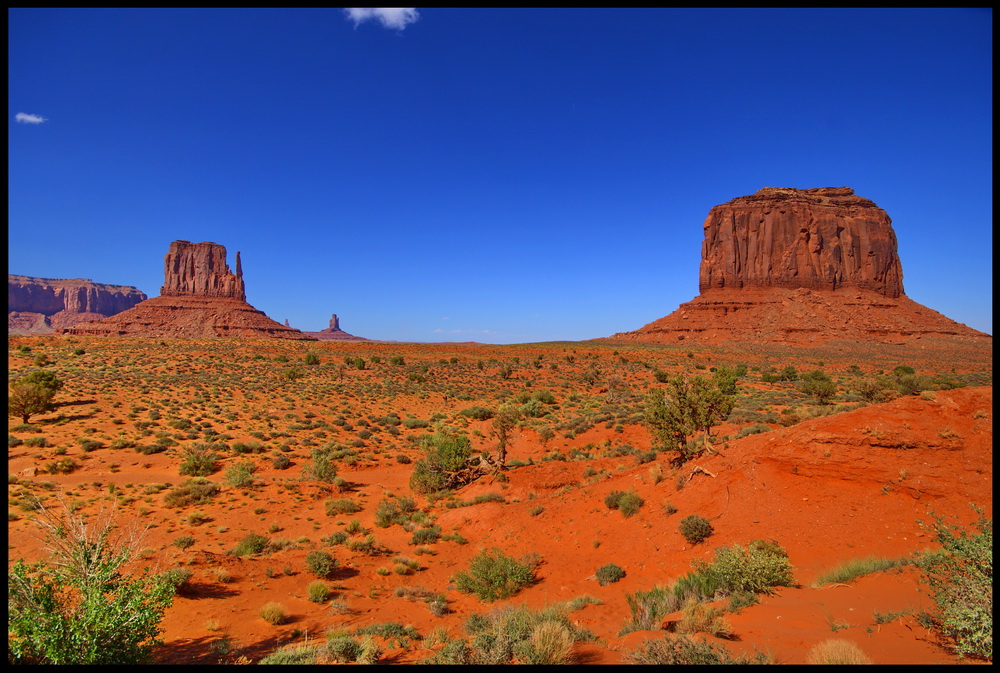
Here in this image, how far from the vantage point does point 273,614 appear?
7.48 meters

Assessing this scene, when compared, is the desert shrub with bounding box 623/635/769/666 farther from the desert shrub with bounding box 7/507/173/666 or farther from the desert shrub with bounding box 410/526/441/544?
the desert shrub with bounding box 410/526/441/544

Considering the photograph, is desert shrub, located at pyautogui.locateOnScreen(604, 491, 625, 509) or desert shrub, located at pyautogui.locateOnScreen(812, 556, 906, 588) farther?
desert shrub, located at pyautogui.locateOnScreen(604, 491, 625, 509)

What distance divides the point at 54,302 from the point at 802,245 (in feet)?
863

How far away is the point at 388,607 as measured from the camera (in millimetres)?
8383

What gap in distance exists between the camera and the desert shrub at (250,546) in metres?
10.6

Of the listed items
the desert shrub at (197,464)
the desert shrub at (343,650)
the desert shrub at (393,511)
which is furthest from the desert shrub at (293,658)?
the desert shrub at (197,464)

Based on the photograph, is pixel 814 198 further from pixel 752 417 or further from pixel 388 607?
pixel 388 607

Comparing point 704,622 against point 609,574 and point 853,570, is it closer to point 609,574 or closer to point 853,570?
point 853,570

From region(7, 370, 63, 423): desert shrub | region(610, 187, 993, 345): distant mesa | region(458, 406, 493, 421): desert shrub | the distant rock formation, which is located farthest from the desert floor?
the distant rock formation

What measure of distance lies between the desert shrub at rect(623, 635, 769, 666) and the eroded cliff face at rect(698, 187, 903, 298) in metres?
107

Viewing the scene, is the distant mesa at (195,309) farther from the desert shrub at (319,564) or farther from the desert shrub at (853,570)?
the desert shrub at (853,570)

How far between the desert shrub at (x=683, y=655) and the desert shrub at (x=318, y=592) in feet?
20.7

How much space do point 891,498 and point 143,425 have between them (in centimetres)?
2814

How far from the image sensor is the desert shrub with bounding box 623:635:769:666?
4234 mm
